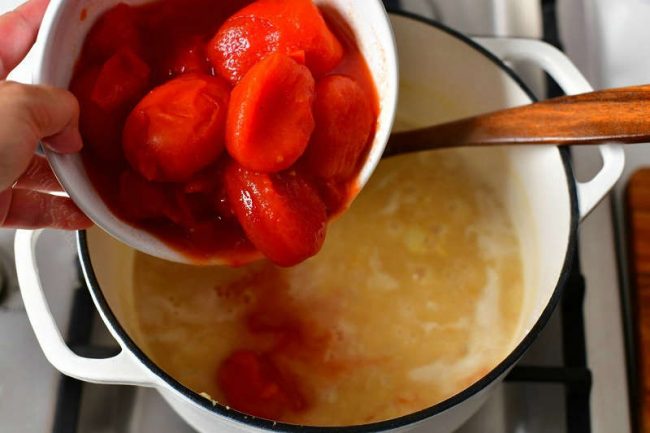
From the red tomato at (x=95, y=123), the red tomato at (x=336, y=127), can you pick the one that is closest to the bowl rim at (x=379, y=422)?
the red tomato at (x=95, y=123)

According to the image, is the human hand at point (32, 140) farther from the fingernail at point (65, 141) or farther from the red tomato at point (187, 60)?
the red tomato at point (187, 60)

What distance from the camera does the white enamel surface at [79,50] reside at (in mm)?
645

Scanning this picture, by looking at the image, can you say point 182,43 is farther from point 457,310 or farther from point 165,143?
point 457,310

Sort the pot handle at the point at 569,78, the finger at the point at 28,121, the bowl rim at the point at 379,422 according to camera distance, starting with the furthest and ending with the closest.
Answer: the pot handle at the point at 569,78, the bowl rim at the point at 379,422, the finger at the point at 28,121

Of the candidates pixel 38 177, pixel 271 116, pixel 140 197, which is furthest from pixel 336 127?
pixel 38 177

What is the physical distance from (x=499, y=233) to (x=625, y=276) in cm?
17

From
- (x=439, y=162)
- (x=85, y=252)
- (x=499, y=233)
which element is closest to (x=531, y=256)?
(x=499, y=233)

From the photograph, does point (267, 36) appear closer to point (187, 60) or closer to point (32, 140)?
point (187, 60)

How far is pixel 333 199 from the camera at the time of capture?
0.75 meters

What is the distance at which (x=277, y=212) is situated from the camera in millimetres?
669

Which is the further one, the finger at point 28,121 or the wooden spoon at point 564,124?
the wooden spoon at point 564,124

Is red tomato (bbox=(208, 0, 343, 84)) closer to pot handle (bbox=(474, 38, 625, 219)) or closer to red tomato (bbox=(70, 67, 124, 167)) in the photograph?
red tomato (bbox=(70, 67, 124, 167))

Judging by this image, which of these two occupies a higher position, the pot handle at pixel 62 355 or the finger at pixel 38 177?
the finger at pixel 38 177

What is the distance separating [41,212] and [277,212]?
27cm
